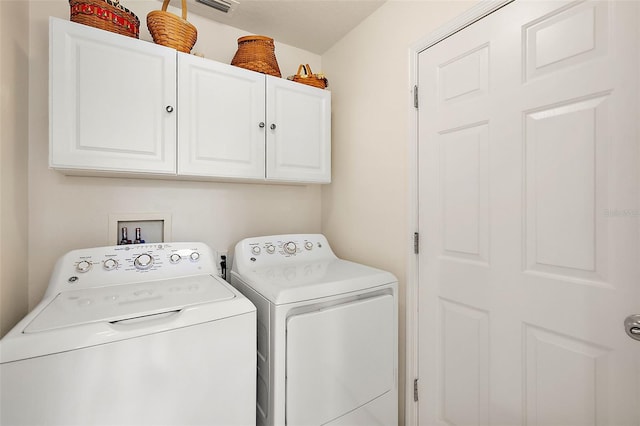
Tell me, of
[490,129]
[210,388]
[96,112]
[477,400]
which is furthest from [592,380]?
[96,112]

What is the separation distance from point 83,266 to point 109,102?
2.53ft

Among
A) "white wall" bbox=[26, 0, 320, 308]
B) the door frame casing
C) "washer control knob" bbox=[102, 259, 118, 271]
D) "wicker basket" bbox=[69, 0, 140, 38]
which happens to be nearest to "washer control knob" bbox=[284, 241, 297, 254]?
"white wall" bbox=[26, 0, 320, 308]

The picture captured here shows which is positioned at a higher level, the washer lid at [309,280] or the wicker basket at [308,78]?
the wicker basket at [308,78]

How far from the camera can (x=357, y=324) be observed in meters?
1.41

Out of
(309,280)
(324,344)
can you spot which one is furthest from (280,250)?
(324,344)

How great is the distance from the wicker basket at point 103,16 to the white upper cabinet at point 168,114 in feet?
0.23

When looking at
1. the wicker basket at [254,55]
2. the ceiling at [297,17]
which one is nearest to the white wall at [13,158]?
the ceiling at [297,17]

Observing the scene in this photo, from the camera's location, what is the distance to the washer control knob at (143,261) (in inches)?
57.1

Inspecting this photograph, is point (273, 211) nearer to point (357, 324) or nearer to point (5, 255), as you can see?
point (357, 324)

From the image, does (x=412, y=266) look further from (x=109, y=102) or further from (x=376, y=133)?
(x=109, y=102)

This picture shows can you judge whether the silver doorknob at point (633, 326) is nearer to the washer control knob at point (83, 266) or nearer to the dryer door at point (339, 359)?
the dryer door at point (339, 359)

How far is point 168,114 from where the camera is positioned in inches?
58.0

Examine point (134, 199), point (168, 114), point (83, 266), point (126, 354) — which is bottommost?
point (126, 354)

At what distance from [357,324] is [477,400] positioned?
61 centimetres
